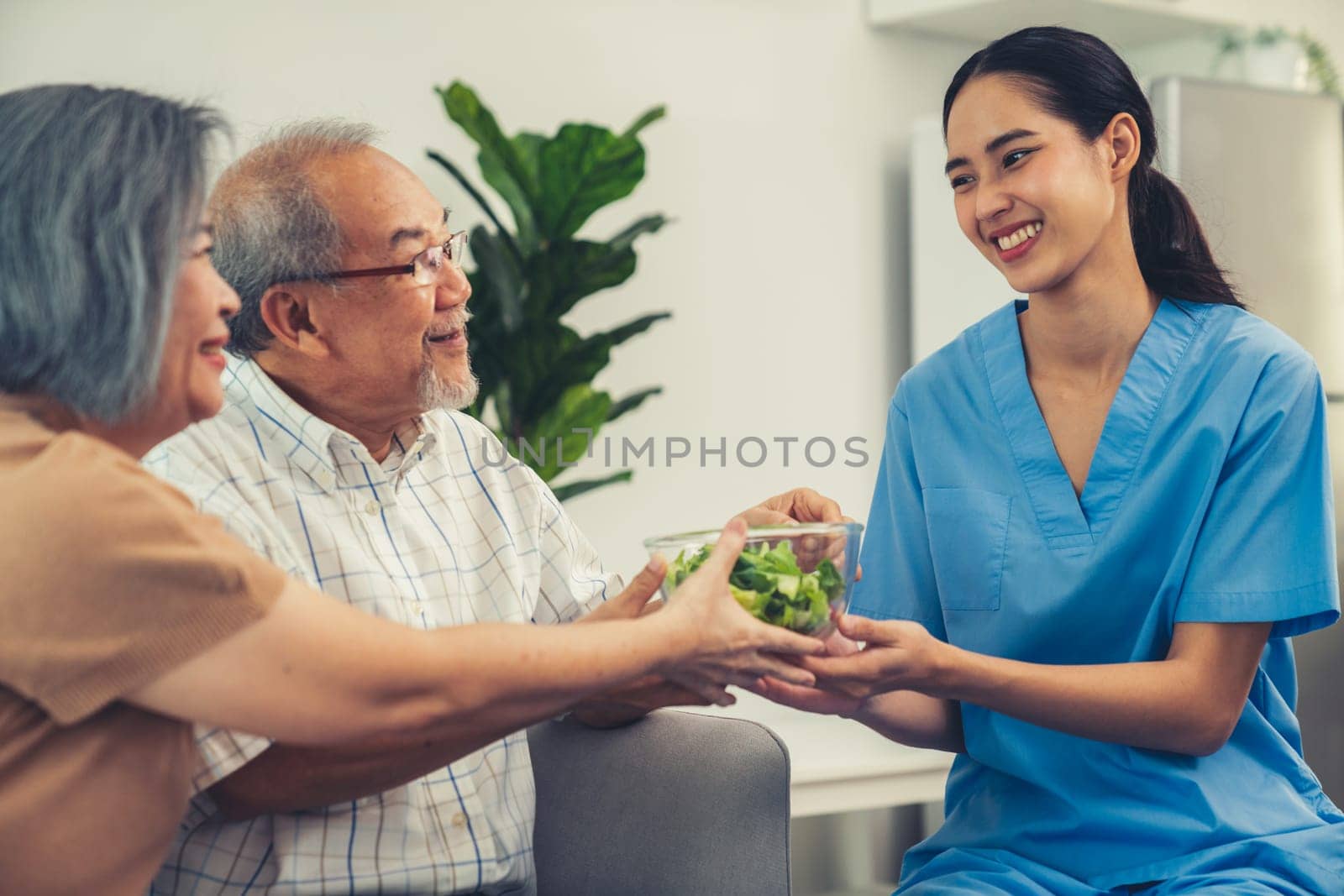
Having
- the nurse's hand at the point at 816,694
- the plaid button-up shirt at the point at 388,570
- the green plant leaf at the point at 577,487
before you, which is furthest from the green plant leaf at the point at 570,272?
the nurse's hand at the point at 816,694

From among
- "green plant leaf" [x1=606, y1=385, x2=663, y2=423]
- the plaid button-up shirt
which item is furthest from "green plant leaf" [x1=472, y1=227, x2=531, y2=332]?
the plaid button-up shirt

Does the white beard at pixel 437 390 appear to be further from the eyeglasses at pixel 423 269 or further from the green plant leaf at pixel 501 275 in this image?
the green plant leaf at pixel 501 275

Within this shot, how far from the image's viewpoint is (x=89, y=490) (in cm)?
89

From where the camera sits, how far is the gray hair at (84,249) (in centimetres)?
95

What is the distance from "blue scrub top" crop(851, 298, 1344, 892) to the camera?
1354mm

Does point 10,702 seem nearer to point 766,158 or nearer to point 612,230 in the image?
point 612,230

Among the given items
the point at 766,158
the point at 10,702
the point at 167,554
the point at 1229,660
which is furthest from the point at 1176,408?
the point at 766,158

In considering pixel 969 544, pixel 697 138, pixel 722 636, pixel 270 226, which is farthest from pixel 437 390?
pixel 697 138

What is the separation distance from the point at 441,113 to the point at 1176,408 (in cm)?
203

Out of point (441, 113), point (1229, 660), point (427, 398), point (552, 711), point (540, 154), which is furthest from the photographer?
point (441, 113)

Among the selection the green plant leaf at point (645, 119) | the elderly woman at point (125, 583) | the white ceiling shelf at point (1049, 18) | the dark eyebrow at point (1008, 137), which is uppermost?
the white ceiling shelf at point (1049, 18)

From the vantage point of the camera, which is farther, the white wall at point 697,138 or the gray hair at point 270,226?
the white wall at point 697,138

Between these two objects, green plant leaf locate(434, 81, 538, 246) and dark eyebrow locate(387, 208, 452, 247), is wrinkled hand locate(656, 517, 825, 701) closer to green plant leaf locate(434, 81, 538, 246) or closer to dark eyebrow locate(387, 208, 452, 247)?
dark eyebrow locate(387, 208, 452, 247)

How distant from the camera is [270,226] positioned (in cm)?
147
